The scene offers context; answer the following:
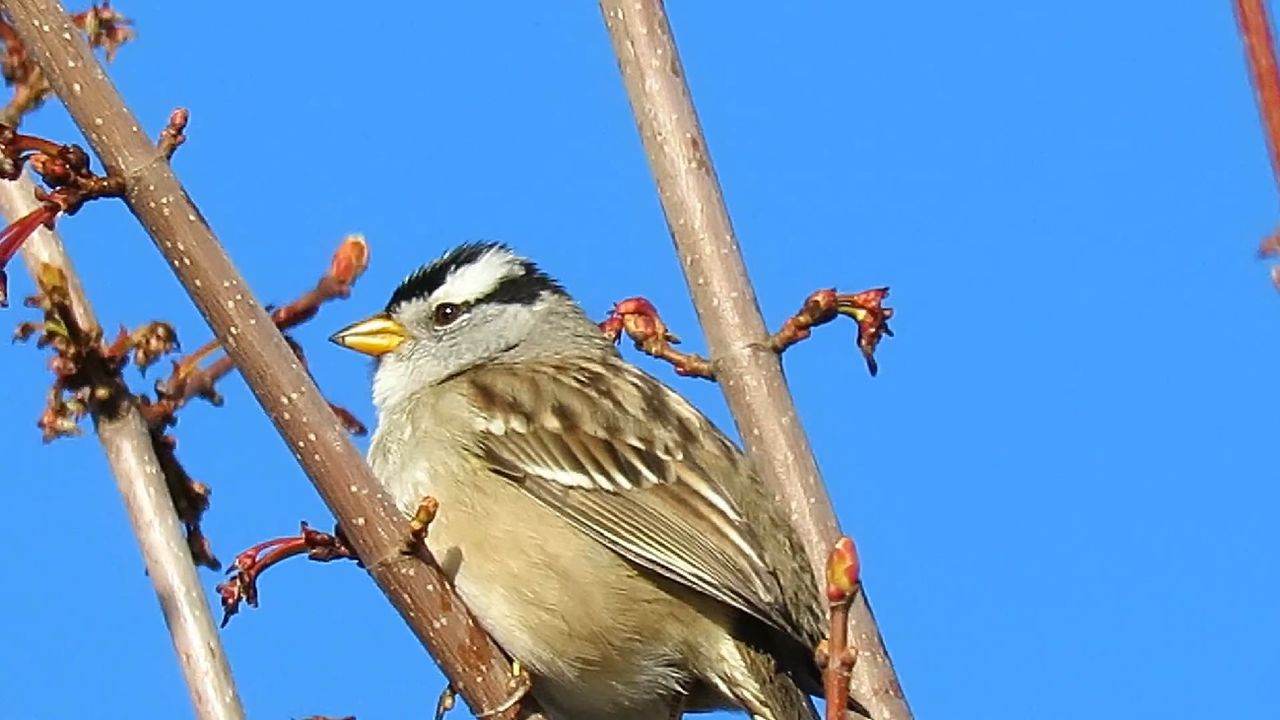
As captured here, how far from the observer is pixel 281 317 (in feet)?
9.82

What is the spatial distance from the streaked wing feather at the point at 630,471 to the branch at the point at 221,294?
3.65 feet

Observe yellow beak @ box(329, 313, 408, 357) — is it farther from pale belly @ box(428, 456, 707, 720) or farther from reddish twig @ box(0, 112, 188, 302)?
reddish twig @ box(0, 112, 188, 302)

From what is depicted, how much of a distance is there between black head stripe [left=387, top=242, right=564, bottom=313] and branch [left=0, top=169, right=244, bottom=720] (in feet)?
5.31

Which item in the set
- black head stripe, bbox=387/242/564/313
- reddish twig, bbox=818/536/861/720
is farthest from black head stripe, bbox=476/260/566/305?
reddish twig, bbox=818/536/861/720

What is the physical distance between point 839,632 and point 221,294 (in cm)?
88

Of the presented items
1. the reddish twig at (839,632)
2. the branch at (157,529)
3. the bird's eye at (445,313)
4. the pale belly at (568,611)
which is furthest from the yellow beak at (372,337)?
the reddish twig at (839,632)

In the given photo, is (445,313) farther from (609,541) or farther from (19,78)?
(19,78)

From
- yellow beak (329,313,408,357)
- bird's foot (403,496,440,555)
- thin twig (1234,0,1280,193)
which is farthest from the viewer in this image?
yellow beak (329,313,408,357)

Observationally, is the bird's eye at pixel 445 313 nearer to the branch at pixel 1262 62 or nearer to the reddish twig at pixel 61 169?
the reddish twig at pixel 61 169

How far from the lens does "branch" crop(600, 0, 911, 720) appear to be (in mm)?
3193

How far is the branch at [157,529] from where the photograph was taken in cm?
294

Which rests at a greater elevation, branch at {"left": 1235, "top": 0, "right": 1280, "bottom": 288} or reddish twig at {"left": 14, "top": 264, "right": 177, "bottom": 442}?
reddish twig at {"left": 14, "top": 264, "right": 177, "bottom": 442}

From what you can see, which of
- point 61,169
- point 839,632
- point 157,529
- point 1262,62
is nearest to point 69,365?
point 157,529

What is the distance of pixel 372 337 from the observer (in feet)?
15.6
